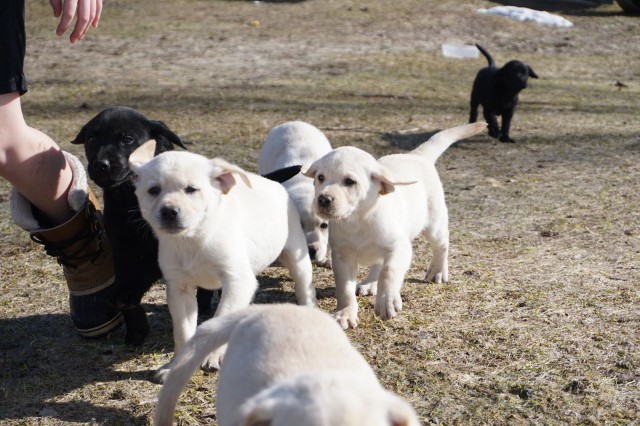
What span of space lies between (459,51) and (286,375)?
9.95 metres

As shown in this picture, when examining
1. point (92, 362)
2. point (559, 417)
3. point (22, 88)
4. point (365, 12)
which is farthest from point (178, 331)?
point (365, 12)

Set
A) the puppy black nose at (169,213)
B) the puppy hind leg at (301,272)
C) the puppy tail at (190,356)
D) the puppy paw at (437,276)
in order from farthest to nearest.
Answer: the puppy paw at (437,276)
the puppy hind leg at (301,272)
the puppy black nose at (169,213)
the puppy tail at (190,356)

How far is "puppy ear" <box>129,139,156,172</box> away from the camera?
3.32 meters

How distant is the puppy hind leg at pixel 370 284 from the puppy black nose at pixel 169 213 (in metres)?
1.32

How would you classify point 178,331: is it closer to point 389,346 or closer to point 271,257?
point 271,257

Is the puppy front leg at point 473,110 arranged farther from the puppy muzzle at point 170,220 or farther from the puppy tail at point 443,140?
the puppy muzzle at point 170,220

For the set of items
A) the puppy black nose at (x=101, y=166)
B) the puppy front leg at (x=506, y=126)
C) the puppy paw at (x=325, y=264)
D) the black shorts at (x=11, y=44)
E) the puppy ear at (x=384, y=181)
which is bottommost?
the puppy front leg at (x=506, y=126)

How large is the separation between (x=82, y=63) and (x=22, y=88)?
7.28 metres

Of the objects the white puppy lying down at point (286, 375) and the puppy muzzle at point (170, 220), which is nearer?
the white puppy lying down at point (286, 375)

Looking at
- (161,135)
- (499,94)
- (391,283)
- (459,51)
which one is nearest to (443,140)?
(391,283)

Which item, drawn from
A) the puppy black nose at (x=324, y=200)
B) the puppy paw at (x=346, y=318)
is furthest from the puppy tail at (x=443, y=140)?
the puppy paw at (x=346, y=318)

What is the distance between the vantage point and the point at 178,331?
3.30 m

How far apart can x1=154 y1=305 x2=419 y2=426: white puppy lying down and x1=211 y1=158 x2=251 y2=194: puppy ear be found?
0.86 metres

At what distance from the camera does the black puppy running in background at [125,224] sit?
3.51 meters
